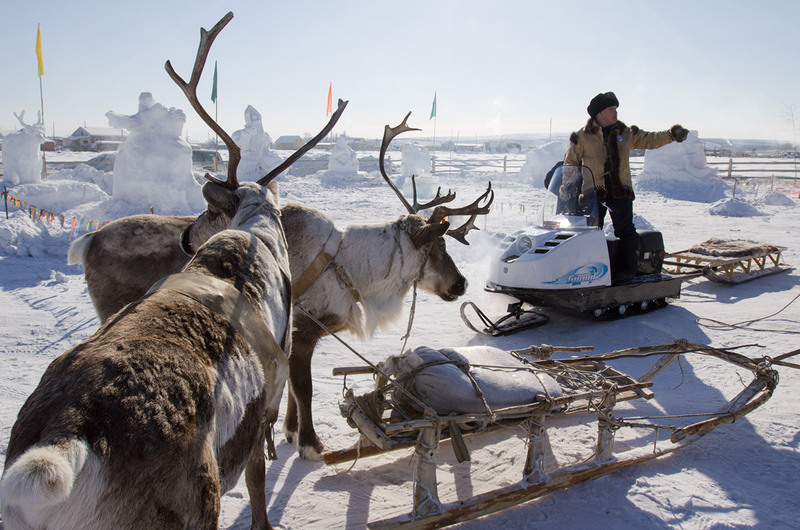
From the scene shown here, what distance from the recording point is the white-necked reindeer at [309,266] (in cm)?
377

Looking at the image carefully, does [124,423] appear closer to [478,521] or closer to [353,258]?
[478,521]

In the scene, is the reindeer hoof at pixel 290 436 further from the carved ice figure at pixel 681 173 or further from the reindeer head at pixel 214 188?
the carved ice figure at pixel 681 173

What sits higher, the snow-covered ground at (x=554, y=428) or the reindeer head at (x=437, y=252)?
the reindeer head at (x=437, y=252)

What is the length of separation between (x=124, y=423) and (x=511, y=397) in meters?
2.33

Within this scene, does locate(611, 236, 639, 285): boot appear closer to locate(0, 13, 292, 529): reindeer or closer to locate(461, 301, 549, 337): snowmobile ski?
locate(461, 301, 549, 337): snowmobile ski

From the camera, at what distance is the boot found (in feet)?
21.1

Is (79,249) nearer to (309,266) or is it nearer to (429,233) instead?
(309,266)

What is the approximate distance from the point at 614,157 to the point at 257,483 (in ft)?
17.8

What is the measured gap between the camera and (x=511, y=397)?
311 cm

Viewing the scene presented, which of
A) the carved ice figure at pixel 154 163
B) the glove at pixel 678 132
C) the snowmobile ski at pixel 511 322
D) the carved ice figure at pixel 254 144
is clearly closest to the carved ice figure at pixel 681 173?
the glove at pixel 678 132

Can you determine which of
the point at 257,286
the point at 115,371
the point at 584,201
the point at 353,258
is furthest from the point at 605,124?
the point at 115,371

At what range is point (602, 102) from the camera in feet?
20.1

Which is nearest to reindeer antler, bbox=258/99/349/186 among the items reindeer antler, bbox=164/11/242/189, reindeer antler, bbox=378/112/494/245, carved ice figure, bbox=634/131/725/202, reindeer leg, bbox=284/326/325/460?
reindeer antler, bbox=164/11/242/189

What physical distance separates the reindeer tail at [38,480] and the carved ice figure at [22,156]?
2143cm
